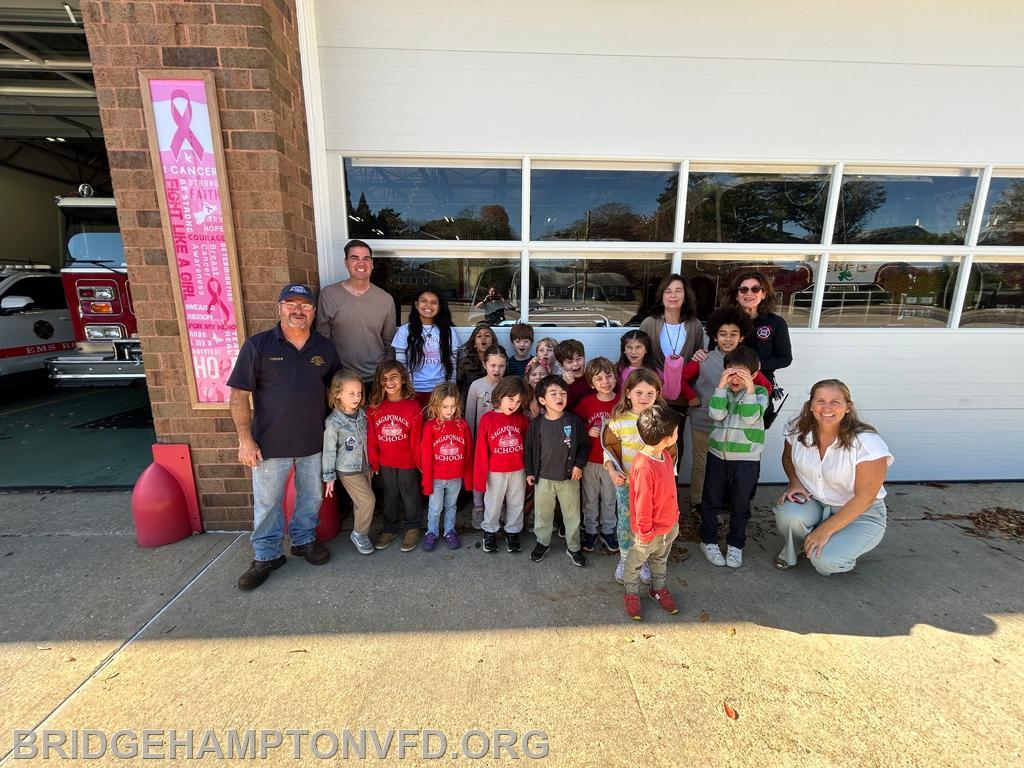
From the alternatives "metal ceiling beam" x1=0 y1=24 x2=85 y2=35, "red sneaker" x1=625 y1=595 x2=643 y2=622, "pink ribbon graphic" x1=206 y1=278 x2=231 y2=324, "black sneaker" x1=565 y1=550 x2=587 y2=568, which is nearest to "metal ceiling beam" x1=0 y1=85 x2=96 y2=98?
"metal ceiling beam" x1=0 y1=24 x2=85 y2=35

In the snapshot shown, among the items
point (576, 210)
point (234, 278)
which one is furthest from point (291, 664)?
point (576, 210)

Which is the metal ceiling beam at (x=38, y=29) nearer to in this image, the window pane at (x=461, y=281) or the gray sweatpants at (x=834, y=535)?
the window pane at (x=461, y=281)

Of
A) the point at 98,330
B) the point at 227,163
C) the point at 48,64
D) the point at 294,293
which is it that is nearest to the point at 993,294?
the point at 294,293

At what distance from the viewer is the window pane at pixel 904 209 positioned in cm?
409

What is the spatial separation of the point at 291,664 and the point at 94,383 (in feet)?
21.0

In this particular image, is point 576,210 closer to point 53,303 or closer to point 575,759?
point 575,759

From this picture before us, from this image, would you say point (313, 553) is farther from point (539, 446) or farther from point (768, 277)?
point (768, 277)

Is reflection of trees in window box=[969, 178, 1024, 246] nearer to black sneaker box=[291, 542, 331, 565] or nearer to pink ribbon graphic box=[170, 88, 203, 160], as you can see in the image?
black sneaker box=[291, 542, 331, 565]

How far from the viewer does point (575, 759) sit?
177 cm

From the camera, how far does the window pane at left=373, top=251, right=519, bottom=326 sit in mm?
3996

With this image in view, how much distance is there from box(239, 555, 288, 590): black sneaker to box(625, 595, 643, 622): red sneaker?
2.24 metres

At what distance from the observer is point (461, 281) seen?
4.07 metres

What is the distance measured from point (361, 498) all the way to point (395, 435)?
51 centimetres

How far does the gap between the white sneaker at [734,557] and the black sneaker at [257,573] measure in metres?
3.01
